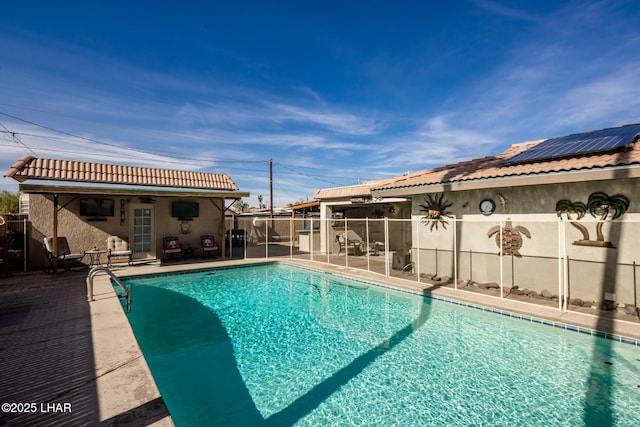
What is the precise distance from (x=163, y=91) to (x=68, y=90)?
396 cm

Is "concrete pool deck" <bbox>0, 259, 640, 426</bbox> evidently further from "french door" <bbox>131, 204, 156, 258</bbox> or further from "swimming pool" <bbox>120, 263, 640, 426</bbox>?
"french door" <bbox>131, 204, 156, 258</bbox>

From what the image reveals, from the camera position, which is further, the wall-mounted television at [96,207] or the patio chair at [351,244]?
the patio chair at [351,244]

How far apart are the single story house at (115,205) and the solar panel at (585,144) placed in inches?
441

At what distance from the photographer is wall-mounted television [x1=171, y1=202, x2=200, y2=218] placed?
14078 millimetres

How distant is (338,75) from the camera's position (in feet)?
55.8

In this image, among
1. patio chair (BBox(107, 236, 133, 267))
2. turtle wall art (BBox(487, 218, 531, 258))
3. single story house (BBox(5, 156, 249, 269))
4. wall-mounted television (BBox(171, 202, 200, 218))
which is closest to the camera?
turtle wall art (BBox(487, 218, 531, 258))

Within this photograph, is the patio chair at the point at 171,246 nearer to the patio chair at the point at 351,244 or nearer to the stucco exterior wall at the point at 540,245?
the patio chair at the point at 351,244

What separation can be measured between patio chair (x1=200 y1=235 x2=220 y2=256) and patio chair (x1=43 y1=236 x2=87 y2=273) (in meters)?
4.54

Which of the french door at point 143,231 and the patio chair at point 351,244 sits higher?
the french door at point 143,231

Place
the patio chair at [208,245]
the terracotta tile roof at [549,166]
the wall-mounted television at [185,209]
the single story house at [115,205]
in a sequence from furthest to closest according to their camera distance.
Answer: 1. the patio chair at [208,245]
2. the wall-mounted television at [185,209]
3. the single story house at [115,205]
4. the terracotta tile roof at [549,166]

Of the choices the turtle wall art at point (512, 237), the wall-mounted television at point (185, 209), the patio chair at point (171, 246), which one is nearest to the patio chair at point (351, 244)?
the wall-mounted television at point (185, 209)

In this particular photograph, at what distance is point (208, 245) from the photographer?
14.6 m

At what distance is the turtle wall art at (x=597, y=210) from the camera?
21.2 ft

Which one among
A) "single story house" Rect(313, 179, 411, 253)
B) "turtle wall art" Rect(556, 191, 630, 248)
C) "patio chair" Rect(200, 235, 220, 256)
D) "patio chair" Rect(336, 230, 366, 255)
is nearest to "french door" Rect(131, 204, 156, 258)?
"patio chair" Rect(200, 235, 220, 256)
